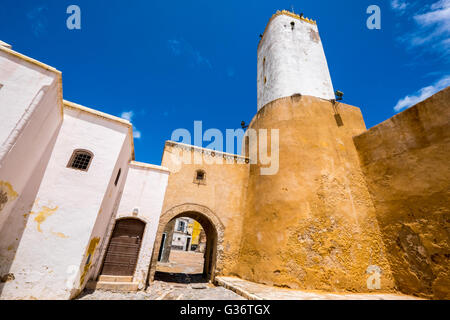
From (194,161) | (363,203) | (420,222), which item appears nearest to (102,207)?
(194,161)

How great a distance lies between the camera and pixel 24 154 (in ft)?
14.4

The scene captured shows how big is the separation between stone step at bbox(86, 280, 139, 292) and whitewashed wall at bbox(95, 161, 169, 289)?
0.28 metres

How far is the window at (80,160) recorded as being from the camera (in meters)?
5.75

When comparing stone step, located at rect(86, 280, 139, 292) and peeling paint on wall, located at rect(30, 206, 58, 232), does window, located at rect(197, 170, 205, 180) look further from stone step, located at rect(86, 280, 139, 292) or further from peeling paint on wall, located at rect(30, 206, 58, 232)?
peeling paint on wall, located at rect(30, 206, 58, 232)

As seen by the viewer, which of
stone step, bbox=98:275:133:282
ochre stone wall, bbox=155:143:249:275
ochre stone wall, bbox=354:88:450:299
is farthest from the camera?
ochre stone wall, bbox=155:143:249:275

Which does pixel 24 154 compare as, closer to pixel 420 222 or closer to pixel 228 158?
pixel 228 158

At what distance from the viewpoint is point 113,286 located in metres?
6.36

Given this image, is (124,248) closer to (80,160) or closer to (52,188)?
(52,188)

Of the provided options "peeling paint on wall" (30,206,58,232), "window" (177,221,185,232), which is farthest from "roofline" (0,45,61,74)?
"window" (177,221,185,232)

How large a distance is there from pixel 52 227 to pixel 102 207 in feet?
3.84

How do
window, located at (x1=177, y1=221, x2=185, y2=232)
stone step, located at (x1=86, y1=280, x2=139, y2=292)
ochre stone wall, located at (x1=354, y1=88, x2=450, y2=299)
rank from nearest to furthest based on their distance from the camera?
ochre stone wall, located at (x1=354, y1=88, x2=450, y2=299), stone step, located at (x1=86, y1=280, x2=139, y2=292), window, located at (x1=177, y1=221, x2=185, y2=232)

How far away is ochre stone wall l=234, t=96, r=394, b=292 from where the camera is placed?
6258 mm

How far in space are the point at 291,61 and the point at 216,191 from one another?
8398 mm

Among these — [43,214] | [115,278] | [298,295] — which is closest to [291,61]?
[298,295]
